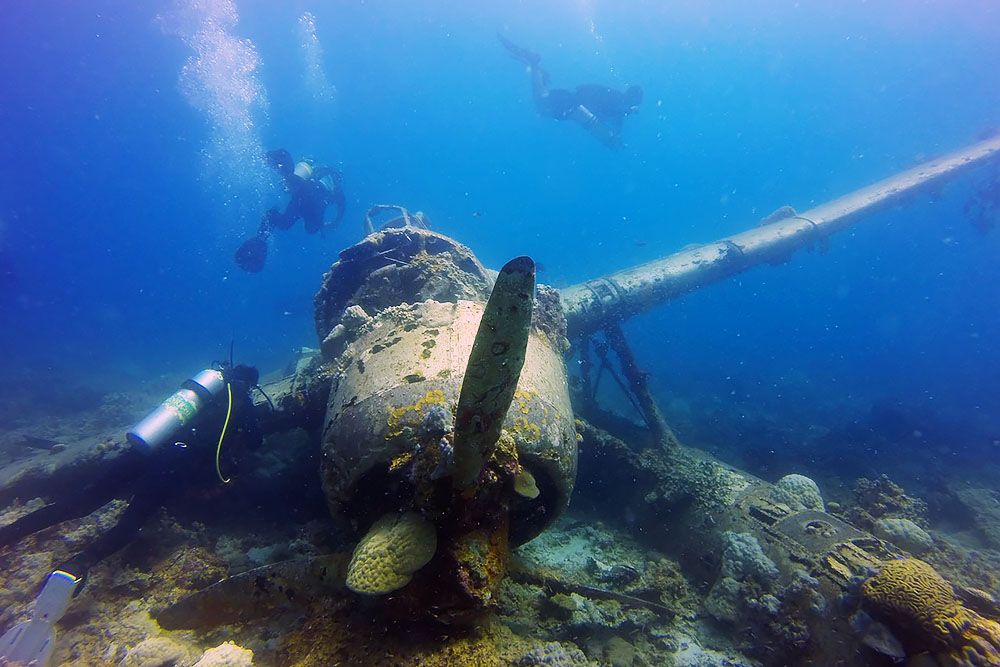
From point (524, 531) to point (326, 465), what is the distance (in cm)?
156

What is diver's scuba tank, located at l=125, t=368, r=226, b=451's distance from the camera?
4.80m

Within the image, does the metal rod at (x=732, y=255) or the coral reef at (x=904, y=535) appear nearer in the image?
the coral reef at (x=904, y=535)

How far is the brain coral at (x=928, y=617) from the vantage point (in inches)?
105

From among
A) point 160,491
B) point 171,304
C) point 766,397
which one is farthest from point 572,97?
point 171,304

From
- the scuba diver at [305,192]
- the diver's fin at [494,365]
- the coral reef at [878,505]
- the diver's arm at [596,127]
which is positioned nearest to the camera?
the diver's fin at [494,365]

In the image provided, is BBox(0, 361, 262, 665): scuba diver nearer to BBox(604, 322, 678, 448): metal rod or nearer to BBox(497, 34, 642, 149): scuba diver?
BBox(604, 322, 678, 448): metal rod

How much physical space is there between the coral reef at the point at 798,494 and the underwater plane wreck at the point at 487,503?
→ 0.08 ft

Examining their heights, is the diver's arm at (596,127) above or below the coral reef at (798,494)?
above

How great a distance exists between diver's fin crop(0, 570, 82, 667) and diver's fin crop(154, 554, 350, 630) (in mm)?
1314

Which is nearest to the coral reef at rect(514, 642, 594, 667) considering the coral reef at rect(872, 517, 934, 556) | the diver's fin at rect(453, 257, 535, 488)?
the diver's fin at rect(453, 257, 535, 488)

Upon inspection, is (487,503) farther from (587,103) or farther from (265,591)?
(587,103)

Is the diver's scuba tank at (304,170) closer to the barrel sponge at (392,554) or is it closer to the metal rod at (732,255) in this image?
the metal rod at (732,255)

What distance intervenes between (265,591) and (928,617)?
4.45 metres

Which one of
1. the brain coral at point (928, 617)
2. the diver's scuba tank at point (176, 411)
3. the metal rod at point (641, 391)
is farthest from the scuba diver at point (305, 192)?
the brain coral at point (928, 617)
